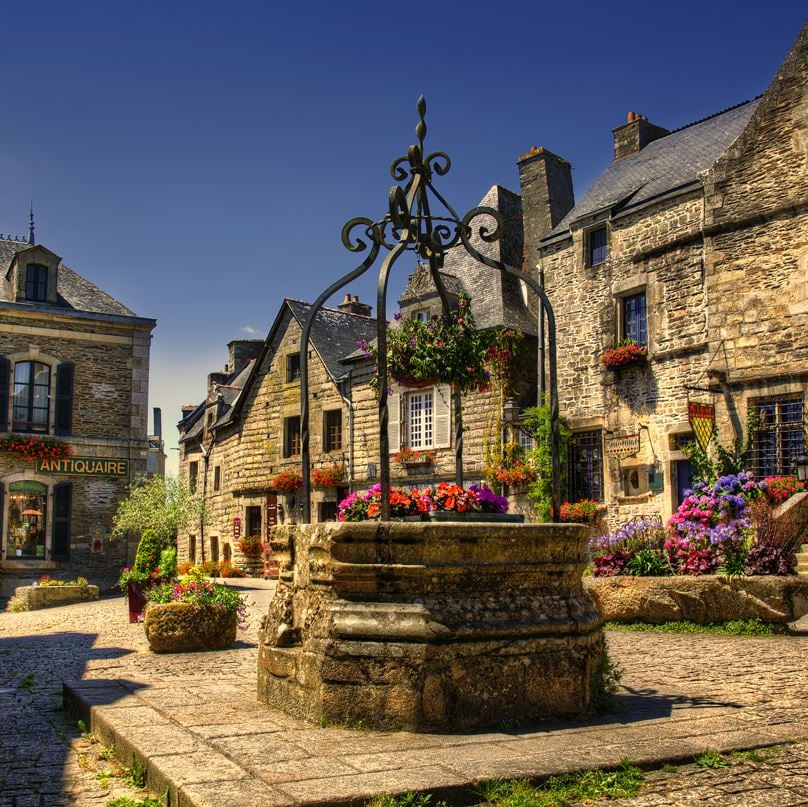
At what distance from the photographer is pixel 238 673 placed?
6.71 metres

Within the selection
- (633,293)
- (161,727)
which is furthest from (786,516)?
(161,727)

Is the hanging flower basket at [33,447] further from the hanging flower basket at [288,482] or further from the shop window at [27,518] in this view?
the hanging flower basket at [288,482]

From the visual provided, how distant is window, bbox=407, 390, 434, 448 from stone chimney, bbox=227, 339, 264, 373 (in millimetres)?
11973

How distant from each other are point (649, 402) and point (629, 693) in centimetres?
1162

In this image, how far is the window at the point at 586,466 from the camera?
1766cm

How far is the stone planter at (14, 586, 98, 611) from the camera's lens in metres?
16.3

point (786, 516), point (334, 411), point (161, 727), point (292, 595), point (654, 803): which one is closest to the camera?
point (654, 803)

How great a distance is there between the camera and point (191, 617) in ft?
27.8

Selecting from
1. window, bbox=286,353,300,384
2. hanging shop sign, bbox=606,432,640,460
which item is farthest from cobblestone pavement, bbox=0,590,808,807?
window, bbox=286,353,300,384

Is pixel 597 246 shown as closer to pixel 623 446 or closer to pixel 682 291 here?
pixel 682 291

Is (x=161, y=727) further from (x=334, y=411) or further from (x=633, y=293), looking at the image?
(x=334, y=411)

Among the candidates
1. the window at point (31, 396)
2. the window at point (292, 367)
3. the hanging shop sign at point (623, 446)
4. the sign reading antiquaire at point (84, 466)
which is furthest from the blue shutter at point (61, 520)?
the hanging shop sign at point (623, 446)

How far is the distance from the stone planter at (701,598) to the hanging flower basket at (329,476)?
13.0 metres

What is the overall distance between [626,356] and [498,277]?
15.7 ft
